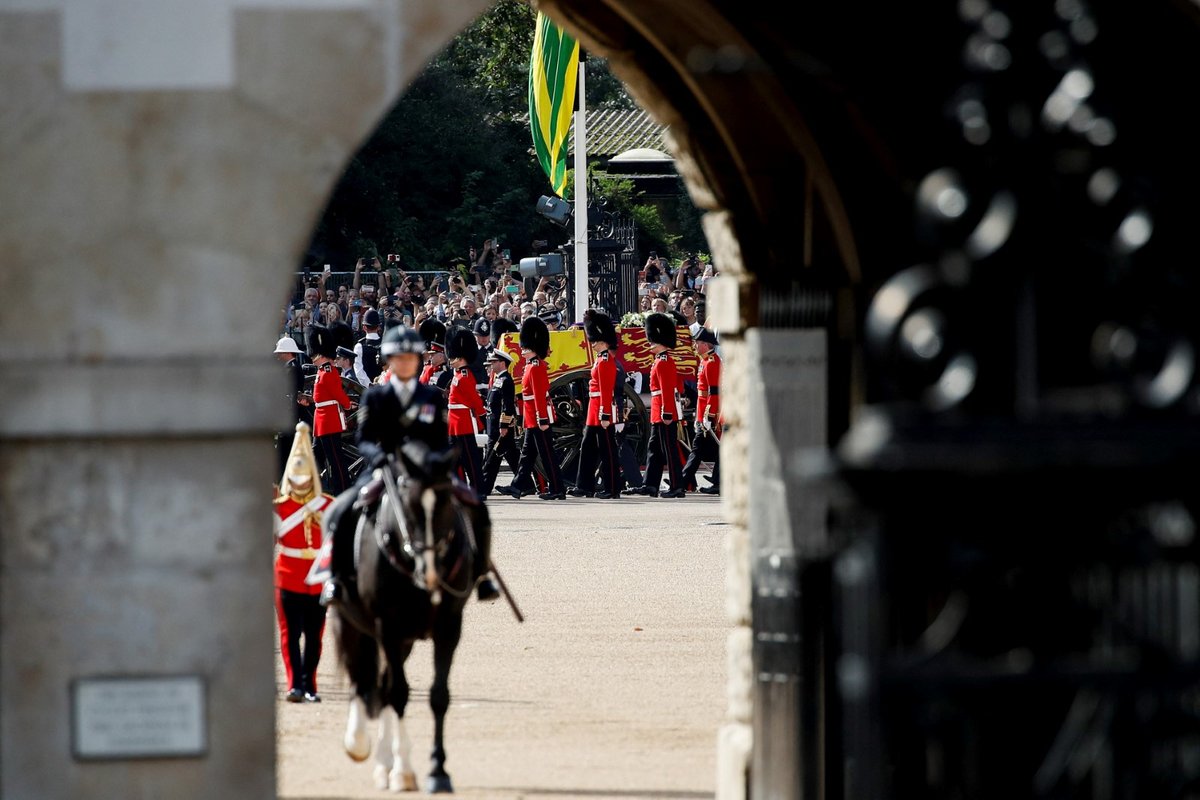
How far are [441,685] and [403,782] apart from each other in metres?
0.42

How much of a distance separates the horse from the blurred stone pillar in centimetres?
352

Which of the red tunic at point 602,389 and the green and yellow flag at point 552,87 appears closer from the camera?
the red tunic at point 602,389

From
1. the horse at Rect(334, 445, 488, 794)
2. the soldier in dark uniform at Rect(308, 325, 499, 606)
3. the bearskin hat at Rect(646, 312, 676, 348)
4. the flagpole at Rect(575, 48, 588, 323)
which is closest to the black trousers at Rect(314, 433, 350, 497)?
the bearskin hat at Rect(646, 312, 676, 348)

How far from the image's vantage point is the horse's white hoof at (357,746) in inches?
349

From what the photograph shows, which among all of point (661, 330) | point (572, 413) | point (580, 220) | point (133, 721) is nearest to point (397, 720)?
point (133, 721)

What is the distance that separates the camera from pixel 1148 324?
330 centimetres

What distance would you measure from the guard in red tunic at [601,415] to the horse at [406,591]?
12.4 m

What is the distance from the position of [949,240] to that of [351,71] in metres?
2.43

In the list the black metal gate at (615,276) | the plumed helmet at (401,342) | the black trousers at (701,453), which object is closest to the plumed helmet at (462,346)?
the black trousers at (701,453)

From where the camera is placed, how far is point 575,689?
11008 mm

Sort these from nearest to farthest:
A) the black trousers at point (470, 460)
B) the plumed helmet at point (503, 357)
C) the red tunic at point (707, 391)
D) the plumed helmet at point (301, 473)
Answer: the plumed helmet at point (301, 473) → the black trousers at point (470, 460) → the red tunic at point (707, 391) → the plumed helmet at point (503, 357)

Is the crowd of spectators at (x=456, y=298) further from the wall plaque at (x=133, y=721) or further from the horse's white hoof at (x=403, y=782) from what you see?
the wall plaque at (x=133, y=721)

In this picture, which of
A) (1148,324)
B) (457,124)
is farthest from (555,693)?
(457,124)

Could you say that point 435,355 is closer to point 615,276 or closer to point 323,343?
point 323,343
